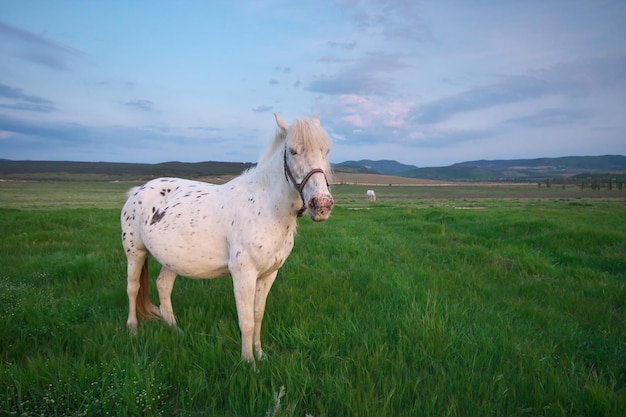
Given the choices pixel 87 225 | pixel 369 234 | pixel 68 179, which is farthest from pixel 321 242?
pixel 68 179

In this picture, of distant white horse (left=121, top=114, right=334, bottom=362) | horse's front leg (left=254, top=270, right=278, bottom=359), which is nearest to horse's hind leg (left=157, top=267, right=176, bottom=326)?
distant white horse (left=121, top=114, right=334, bottom=362)

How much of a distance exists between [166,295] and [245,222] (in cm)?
187

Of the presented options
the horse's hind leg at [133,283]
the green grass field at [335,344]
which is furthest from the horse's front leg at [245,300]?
the horse's hind leg at [133,283]

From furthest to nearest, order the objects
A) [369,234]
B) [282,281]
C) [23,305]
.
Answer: [369,234] < [282,281] < [23,305]

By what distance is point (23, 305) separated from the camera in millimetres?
4340

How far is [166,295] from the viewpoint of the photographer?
462cm

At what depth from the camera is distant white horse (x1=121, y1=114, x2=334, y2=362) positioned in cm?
315

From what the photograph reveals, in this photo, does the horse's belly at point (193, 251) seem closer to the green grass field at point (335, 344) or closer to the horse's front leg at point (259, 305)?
the horse's front leg at point (259, 305)

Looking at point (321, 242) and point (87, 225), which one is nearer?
point (321, 242)

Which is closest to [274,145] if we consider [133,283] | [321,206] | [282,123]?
[282,123]

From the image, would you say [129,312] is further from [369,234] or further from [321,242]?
[369,234]

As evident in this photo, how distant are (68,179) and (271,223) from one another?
328 feet

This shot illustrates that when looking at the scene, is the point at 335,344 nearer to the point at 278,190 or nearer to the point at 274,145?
the point at 278,190

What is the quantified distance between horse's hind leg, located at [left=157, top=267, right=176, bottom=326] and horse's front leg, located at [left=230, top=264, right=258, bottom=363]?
4.53ft
